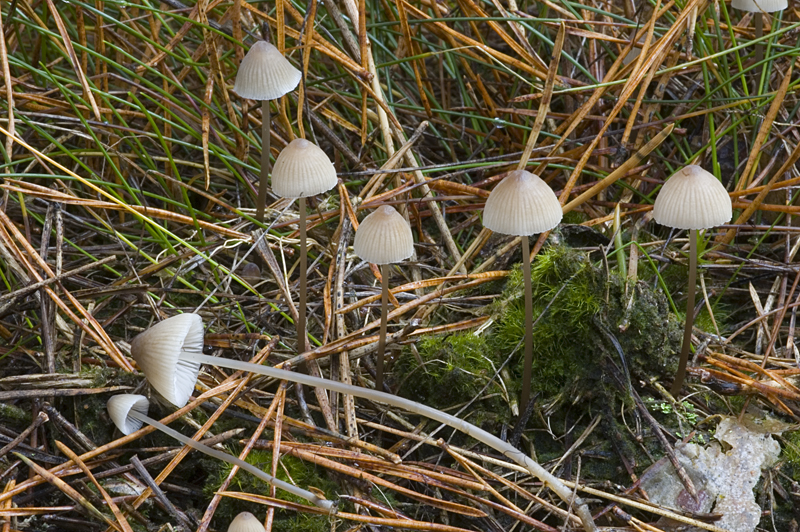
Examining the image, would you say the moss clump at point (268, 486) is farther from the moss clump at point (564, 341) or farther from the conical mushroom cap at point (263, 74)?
the conical mushroom cap at point (263, 74)

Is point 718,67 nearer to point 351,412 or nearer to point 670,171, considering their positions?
point 670,171

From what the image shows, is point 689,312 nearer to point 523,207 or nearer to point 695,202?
point 695,202

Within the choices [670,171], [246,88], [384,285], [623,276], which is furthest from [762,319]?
[246,88]

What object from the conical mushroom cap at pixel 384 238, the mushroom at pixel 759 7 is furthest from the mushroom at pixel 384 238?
the mushroom at pixel 759 7

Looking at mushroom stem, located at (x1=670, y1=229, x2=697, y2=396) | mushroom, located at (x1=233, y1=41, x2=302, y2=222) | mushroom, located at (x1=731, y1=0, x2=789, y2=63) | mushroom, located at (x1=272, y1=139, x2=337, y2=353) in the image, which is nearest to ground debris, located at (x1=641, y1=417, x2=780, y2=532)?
mushroom stem, located at (x1=670, y1=229, x2=697, y2=396)

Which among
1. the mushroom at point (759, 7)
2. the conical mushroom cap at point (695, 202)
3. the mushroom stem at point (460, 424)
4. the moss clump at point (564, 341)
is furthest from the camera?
the mushroom at point (759, 7)
